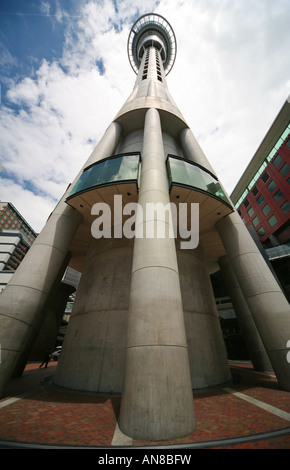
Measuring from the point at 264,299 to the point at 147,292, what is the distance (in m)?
6.20

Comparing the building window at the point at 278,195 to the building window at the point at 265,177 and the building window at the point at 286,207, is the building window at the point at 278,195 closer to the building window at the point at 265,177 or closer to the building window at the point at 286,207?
the building window at the point at 286,207

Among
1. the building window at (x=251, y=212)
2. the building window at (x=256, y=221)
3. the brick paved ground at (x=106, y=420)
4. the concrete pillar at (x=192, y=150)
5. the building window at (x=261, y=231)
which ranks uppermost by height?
the building window at (x=251, y=212)

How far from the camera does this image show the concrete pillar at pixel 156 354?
4199 mm

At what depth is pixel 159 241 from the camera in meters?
6.86

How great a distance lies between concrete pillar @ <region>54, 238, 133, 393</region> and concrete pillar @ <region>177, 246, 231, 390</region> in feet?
10.4

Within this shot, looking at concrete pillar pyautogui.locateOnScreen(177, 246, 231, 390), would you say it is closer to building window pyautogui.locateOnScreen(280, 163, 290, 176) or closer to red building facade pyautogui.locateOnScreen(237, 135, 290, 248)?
red building facade pyautogui.locateOnScreen(237, 135, 290, 248)

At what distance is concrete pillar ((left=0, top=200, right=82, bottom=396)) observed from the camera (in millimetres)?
7027

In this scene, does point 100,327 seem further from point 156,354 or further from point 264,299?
point 264,299

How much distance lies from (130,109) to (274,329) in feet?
60.7

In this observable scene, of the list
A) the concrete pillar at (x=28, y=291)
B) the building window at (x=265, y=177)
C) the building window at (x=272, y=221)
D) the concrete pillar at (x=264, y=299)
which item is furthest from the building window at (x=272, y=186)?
the concrete pillar at (x=28, y=291)

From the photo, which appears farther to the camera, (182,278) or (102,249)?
(102,249)

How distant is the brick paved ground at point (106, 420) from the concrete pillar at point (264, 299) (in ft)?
4.01

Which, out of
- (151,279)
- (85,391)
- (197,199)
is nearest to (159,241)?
(151,279)

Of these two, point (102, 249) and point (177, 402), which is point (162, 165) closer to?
point (102, 249)
